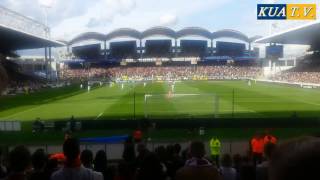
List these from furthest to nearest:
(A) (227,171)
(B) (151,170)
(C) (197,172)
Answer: (A) (227,171) < (B) (151,170) < (C) (197,172)

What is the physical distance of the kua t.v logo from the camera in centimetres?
6773

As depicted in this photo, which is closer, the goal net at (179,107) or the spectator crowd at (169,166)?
the spectator crowd at (169,166)

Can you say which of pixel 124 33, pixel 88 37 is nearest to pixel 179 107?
pixel 124 33

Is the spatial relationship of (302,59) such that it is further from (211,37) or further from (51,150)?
(51,150)

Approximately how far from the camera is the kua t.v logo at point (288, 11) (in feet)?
222

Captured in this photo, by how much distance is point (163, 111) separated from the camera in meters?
43.2

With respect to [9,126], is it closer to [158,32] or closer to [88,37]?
[88,37]

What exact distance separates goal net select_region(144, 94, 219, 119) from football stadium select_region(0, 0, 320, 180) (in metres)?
0.10

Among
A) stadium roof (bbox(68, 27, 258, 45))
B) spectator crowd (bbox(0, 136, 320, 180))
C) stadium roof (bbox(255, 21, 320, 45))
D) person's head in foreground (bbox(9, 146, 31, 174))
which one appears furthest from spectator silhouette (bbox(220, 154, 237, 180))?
stadium roof (bbox(68, 27, 258, 45))

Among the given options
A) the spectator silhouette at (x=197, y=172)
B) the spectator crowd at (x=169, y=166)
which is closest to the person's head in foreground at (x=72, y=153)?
the spectator crowd at (x=169, y=166)

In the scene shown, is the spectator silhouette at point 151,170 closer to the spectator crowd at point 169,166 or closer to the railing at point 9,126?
the spectator crowd at point 169,166

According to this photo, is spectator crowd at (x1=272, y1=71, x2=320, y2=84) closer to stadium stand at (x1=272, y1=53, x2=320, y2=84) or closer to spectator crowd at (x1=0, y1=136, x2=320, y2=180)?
stadium stand at (x1=272, y1=53, x2=320, y2=84)

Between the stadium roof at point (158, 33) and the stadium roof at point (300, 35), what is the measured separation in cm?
1784

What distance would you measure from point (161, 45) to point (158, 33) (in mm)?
13838
